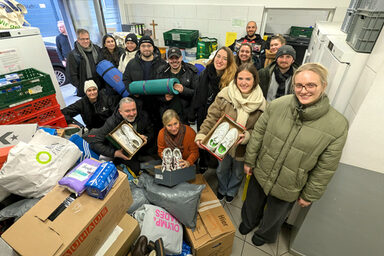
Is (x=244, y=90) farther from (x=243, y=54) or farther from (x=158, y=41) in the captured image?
(x=158, y=41)

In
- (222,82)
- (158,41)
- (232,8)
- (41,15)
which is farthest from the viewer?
(41,15)

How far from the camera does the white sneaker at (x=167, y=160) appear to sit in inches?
69.8

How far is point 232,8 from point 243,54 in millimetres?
2389

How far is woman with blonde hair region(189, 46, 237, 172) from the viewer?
1.93m

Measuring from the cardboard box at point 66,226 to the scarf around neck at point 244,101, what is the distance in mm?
1036

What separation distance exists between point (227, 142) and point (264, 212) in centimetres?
78

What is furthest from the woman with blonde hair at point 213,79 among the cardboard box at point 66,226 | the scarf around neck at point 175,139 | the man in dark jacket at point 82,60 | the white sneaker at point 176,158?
the man in dark jacket at point 82,60

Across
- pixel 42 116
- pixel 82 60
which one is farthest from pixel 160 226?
pixel 82 60

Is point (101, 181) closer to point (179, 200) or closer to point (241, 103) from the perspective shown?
point (179, 200)

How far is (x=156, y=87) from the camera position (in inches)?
81.0

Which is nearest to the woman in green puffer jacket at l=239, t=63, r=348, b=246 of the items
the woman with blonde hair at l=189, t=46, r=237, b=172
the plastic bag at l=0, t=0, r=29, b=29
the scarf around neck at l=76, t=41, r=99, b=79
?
the woman with blonde hair at l=189, t=46, r=237, b=172

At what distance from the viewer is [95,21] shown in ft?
17.0

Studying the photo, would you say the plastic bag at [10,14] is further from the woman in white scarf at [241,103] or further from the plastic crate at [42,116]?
the woman in white scarf at [241,103]

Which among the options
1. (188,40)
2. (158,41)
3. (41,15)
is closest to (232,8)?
(188,40)
